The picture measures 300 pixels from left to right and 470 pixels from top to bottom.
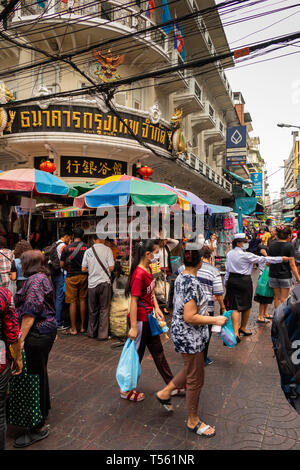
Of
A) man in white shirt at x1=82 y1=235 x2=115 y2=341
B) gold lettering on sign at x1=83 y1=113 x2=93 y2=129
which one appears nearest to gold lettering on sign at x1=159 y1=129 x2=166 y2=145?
gold lettering on sign at x1=83 y1=113 x2=93 y2=129

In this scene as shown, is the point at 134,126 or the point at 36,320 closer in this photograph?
the point at 36,320

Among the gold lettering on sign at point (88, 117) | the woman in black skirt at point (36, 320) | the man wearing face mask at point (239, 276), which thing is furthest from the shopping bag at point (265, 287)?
the gold lettering on sign at point (88, 117)

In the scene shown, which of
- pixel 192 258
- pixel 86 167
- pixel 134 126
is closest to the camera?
pixel 192 258

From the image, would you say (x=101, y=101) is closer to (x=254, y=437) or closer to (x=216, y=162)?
(x=254, y=437)

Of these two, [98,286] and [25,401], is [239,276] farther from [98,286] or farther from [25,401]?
[25,401]

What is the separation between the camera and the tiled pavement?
2.71 meters

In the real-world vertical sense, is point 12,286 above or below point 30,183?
below

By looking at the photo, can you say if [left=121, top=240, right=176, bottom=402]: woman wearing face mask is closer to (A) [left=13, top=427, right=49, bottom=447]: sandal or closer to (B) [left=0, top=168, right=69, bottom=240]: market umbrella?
(A) [left=13, top=427, right=49, bottom=447]: sandal

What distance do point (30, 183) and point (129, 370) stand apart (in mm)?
4796

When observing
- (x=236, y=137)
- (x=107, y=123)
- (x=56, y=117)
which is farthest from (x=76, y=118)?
(x=236, y=137)

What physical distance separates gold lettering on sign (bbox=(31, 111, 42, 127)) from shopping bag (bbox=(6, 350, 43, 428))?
985 cm

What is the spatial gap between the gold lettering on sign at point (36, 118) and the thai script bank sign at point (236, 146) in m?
13.3

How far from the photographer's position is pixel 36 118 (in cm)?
1057

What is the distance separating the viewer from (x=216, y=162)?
26609mm
